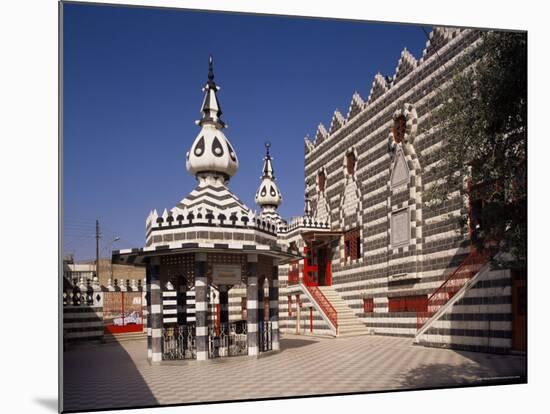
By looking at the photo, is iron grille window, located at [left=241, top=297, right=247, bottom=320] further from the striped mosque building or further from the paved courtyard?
the paved courtyard

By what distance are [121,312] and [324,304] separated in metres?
6.07

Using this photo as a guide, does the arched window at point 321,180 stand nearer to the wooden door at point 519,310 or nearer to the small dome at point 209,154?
the small dome at point 209,154

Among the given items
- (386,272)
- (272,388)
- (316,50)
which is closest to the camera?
(272,388)

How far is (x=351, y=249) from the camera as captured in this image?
18625 millimetres

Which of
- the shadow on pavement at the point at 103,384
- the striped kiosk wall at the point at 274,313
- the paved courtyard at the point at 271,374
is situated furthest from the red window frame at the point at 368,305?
the shadow on pavement at the point at 103,384

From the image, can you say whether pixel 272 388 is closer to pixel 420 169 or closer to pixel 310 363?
pixel 310 363

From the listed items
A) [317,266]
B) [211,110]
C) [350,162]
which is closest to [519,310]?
[211,110]

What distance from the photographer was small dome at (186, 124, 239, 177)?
12.4 m

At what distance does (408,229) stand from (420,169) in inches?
60.9

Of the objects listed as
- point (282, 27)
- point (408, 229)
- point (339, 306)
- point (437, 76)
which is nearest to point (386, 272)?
point (408, 229)

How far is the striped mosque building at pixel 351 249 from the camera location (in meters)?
11.6

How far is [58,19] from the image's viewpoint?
8570mm

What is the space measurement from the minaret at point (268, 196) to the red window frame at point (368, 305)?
618 centimetres

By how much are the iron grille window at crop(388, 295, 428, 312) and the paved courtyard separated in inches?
59.4
